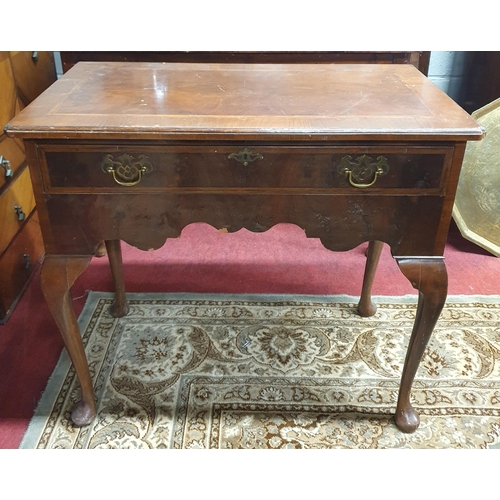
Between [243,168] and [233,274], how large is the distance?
3.24ft

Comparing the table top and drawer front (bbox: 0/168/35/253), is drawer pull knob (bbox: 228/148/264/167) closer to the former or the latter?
Result: the table top

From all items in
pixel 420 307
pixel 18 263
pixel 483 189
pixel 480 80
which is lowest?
pixel 18 263

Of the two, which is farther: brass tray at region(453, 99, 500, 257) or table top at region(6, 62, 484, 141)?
brass tray at region(453, 99, 500, 257)

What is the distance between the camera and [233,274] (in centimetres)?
205

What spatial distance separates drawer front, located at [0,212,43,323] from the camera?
1772mm

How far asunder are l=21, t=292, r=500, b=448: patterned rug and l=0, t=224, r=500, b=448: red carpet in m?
0.08

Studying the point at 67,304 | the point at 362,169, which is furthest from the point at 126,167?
the point at 362,169

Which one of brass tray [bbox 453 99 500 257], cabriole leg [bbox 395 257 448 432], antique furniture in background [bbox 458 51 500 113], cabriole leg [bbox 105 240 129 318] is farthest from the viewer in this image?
antique furniture in background [bbox 458 51 500 113]

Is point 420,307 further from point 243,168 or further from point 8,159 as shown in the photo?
point 8,159

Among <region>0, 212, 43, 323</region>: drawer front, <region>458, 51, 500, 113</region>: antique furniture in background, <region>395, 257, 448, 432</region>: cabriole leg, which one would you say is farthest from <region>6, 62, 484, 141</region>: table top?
<region>458, 51, 500, 113</region>: antique furniture in background

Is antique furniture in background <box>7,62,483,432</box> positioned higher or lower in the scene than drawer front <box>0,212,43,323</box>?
higher

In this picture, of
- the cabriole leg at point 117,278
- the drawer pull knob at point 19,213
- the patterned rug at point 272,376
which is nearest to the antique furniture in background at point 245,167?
the patterned rug at point 272,376

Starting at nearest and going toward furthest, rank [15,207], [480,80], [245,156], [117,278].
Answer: [245,156] → [117,278] → [15,207] → [480,80]
